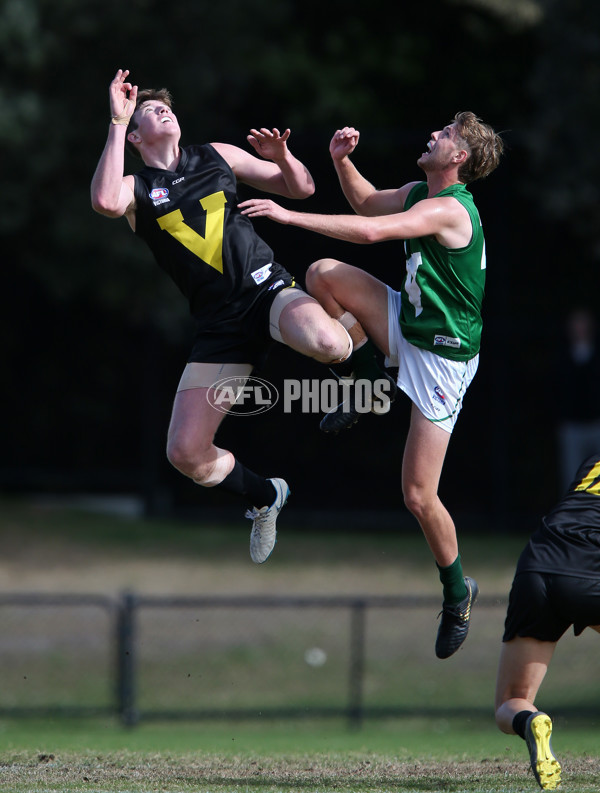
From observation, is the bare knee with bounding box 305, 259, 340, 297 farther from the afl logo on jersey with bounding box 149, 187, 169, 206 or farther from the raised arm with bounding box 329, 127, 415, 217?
the afl logo on jersey with bounding box 149, 187, 169, 206

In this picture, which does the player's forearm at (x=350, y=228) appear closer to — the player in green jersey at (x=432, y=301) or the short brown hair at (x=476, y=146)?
the player in green jersey at (x=432, y=301)

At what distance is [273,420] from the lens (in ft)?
47.4

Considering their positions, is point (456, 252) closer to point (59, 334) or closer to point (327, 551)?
point (327, 551)

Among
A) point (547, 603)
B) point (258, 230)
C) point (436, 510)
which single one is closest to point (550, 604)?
point (547, 603)

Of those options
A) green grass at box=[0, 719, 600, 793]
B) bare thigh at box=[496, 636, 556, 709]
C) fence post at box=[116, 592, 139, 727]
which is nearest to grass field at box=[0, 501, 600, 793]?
green grass at box=[0, 719, 600, 793]

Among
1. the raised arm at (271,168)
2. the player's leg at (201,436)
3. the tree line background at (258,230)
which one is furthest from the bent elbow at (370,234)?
the tree line background at (258,230)

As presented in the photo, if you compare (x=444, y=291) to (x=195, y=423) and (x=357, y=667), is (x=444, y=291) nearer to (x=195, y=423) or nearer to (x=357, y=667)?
(x=195, y=423)

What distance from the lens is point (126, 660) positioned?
9.62 meters

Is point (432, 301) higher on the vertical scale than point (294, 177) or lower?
lower

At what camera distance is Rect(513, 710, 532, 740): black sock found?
18.9 ft

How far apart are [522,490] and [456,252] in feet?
28.8

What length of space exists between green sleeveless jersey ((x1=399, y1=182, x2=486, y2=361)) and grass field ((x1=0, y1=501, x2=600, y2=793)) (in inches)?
88.3

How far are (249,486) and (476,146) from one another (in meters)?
2.23

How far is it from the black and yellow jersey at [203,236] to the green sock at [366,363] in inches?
23.7
